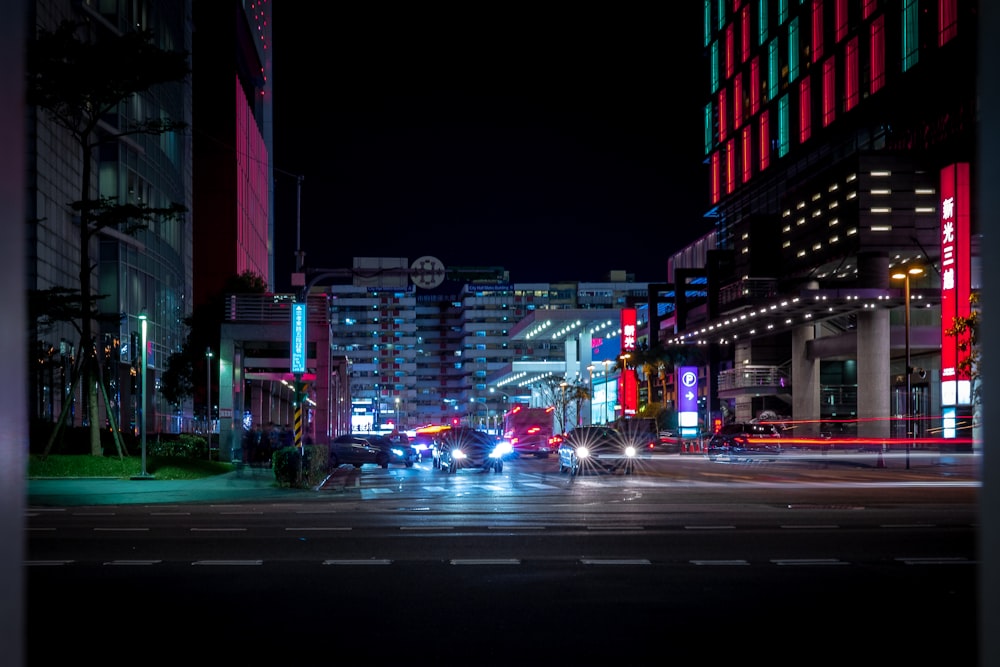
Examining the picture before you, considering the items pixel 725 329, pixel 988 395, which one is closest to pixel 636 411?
pixel 725 329

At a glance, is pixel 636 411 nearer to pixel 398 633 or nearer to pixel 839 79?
pixel 839 79

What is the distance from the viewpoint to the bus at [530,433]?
65938 mm

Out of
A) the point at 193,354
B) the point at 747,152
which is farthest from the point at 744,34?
the point at 193,354

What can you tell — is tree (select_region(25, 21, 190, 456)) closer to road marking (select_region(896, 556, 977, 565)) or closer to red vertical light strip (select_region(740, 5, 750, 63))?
road marking (select_region(896, 556, 977, 565))

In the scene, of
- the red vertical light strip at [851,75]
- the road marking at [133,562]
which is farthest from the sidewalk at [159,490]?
the red vertical light strip at [851,75]

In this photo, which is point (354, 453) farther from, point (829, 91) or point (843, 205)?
point (829, 91)

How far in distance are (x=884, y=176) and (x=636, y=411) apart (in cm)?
3513

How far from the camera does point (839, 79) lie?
84.6 m

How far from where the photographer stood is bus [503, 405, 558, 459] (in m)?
65.9

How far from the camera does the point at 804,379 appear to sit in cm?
8038

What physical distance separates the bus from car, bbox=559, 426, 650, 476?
23727mm

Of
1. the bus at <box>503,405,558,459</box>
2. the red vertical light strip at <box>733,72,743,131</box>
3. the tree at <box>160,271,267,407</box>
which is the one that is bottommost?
the bus at <box>503,405,558,459</box>

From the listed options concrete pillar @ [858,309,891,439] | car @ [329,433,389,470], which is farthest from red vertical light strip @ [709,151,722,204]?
car @ [329,433,389,470]

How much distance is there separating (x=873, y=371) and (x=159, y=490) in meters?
50.4
